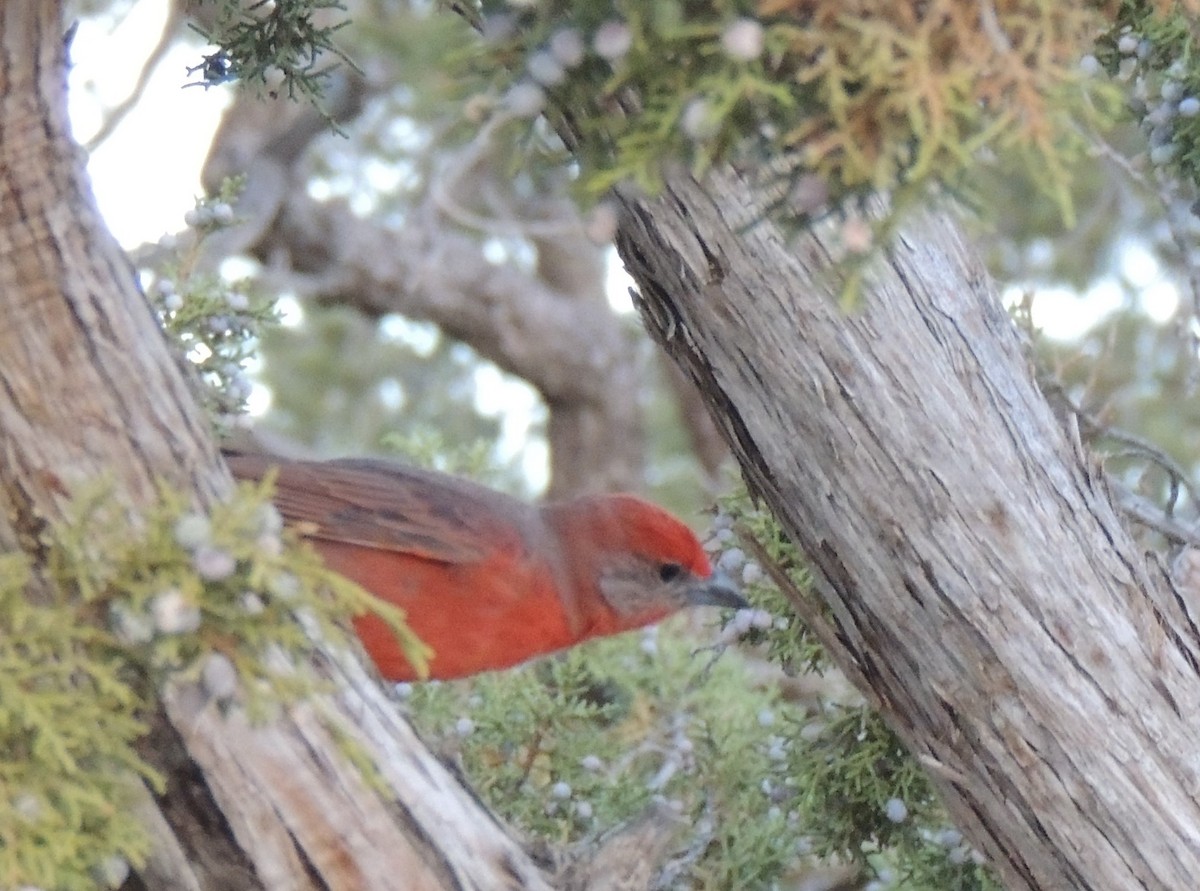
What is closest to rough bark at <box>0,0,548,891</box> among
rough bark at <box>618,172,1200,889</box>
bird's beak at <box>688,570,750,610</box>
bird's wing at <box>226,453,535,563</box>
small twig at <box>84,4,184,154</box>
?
rough bark at <box>618,172,1200,889</box>

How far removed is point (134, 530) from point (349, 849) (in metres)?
0.36

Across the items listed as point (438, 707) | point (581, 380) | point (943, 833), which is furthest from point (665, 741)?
point (581, 380)

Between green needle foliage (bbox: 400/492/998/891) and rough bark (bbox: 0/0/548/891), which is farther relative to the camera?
green needle foliage (bbox: 400/492/998/891)

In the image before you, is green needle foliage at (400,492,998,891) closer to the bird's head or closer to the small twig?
the bird's head

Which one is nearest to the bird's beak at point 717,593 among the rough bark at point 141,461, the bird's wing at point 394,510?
the bird's wing at point 394,510

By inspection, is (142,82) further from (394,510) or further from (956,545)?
(956,545)

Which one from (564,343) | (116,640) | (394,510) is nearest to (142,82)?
(564,343)

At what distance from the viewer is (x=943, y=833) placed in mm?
2289

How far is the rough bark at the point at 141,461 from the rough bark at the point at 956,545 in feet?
2.16

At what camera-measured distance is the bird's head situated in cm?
254

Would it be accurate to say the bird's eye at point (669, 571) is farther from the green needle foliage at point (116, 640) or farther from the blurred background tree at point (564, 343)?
the green needle foliage at point (116, 640)

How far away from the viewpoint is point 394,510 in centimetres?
234

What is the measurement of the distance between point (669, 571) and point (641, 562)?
0.17 feet

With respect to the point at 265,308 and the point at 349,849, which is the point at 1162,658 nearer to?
the point at 349,849
